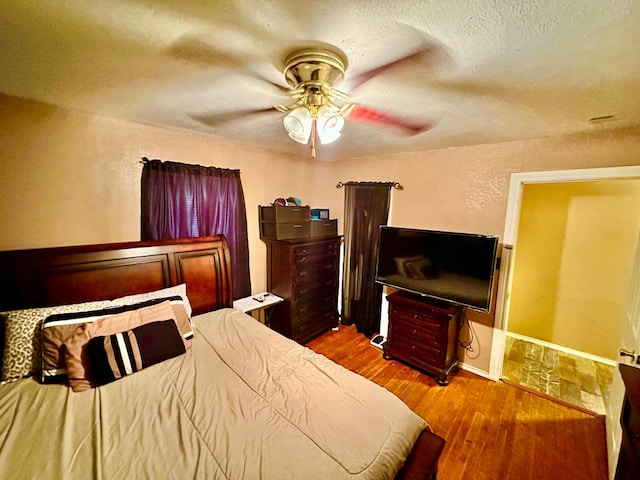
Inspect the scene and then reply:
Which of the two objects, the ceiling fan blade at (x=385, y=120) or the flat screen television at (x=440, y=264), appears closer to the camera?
the ceiling fan blade at (x=385, y=120)

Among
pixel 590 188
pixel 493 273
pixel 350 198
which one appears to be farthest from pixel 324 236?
pixel 590 188

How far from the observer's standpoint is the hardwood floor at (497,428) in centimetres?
165

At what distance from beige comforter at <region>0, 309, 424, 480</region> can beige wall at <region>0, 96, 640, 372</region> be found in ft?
3.56

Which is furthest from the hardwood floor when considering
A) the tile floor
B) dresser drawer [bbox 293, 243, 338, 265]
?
dresser drawer [bbox 293, 243, 338, 265]

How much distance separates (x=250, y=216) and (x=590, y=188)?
3.73m

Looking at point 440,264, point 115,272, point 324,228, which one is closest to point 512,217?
point 440,264

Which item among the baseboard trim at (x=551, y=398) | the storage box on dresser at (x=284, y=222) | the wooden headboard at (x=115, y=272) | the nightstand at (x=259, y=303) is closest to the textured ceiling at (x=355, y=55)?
the wooden headboard at (x=115, y=272)

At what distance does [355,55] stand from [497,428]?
8.59 ft

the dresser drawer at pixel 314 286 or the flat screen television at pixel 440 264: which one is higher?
the flat screen television at pixel 440 264

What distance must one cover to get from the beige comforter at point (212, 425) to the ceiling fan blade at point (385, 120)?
5.18 ft

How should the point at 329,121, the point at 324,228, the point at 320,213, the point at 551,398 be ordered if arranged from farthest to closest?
the point at 320,213 < the point at 324,228 < the point at 551,398 < the point at 329,121

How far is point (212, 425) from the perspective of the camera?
3.72 feet

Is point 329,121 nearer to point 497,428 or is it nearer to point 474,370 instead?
point 497,428

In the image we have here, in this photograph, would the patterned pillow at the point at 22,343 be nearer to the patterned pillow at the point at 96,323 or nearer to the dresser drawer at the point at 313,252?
the patterned pillow at the point at 96,323
